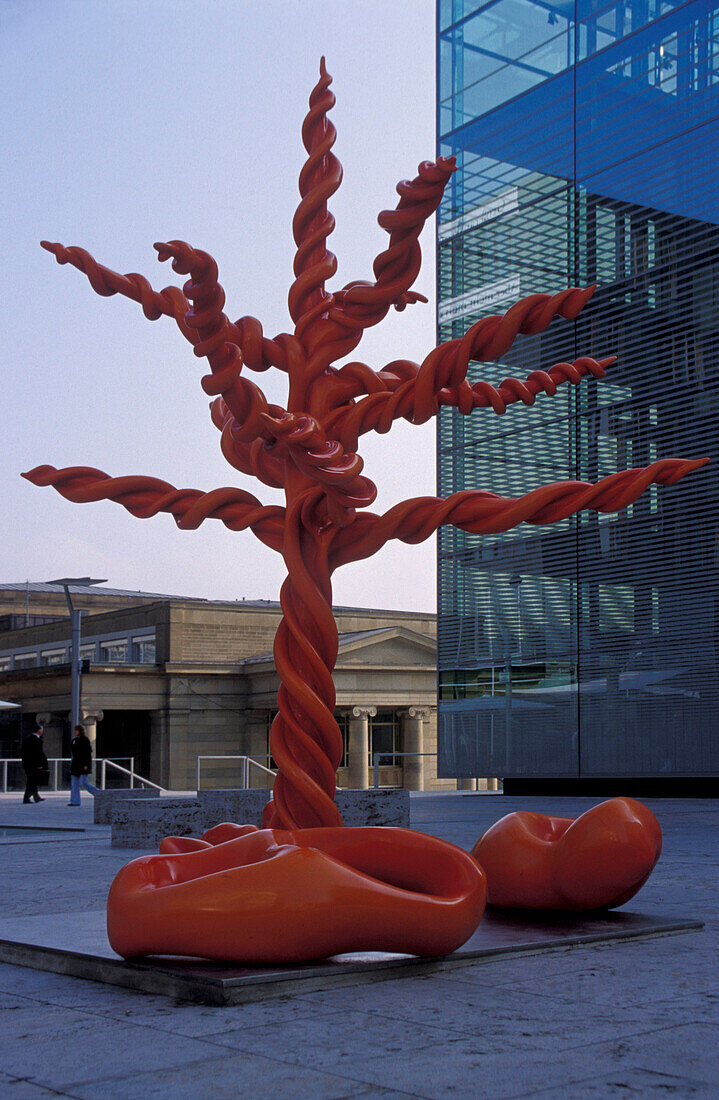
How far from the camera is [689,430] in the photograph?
21344 millimetres

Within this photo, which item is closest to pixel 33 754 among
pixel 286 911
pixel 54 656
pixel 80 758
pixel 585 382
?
pixel 80 758

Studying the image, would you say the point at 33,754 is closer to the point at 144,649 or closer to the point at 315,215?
the point at 315,215

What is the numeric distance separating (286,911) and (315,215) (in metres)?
4.16

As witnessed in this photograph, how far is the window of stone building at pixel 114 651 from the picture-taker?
5794 centimetres

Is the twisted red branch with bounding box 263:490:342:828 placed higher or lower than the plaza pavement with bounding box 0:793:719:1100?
A: higher

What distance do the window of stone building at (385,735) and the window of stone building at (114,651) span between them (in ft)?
39.9

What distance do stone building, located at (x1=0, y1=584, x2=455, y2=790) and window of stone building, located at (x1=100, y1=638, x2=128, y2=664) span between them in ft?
0.20

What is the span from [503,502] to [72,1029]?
11.8 ft

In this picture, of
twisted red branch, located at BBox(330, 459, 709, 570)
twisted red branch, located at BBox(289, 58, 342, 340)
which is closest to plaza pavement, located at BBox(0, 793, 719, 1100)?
twisted red branch, located at BBox(330, 459, 709, 570)

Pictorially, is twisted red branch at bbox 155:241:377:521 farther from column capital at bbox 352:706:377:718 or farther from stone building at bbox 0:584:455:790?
column capital at bbox 352:706:377:718

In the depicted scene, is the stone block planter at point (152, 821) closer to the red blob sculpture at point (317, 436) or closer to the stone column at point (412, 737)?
the red blob sculpture at point (317, 436)

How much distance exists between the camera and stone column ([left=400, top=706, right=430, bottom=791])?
176ft

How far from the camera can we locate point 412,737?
179ft

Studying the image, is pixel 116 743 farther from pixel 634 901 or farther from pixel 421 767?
pixel 634 901
